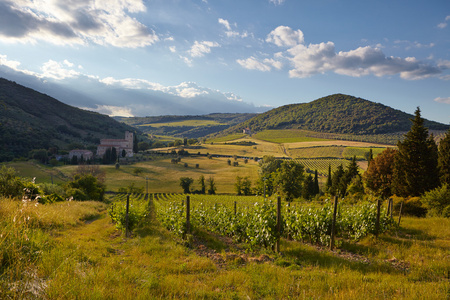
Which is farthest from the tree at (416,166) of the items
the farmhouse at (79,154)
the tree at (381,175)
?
the farmhouse at (79,154)

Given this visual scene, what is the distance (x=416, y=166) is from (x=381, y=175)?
703 centimetres

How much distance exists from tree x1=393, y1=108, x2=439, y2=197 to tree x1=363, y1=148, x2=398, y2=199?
510 cm

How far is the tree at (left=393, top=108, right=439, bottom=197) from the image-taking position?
21.9 m

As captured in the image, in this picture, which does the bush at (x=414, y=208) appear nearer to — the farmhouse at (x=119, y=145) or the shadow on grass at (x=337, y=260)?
the shadow on grass at (x=337, y=260)

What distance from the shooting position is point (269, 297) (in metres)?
4.07

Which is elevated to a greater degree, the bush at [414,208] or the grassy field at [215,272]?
the grassy field at [215,272]

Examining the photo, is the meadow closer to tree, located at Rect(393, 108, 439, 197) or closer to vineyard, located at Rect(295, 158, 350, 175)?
tree, located at Rect(393, 108, 439, 197)

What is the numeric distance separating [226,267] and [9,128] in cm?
17846

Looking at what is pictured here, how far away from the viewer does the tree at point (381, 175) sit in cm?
2845

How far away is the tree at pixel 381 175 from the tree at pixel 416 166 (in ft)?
16.7

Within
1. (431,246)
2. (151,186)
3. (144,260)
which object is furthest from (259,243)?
(151,186)

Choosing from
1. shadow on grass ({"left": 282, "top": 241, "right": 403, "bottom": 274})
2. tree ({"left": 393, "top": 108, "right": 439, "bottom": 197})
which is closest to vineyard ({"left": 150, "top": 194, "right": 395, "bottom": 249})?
shadow on grass ({"left": 282, "top": 241, "right": 403, "bottom": 274})

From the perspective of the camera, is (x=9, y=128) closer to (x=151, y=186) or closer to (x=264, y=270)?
(x=151, y=186)

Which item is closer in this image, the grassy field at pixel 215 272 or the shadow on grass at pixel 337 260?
the grassy field at pixel 215 272
